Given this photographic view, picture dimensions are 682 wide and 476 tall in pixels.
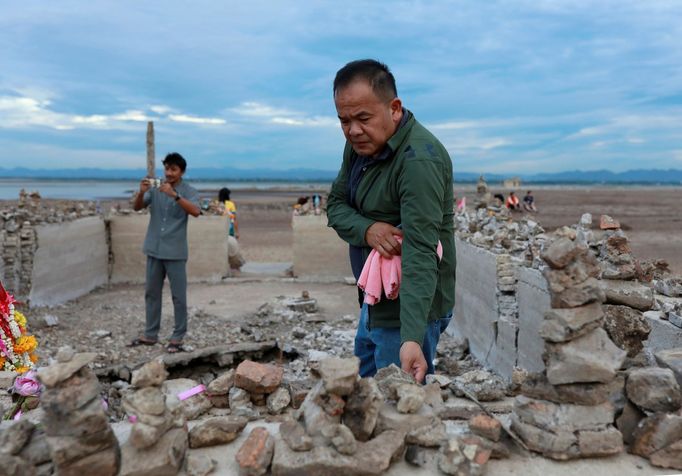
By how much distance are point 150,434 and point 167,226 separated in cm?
501

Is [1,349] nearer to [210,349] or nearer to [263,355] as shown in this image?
[210,349]

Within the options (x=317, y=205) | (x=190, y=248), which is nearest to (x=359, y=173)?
(x=190, y=248)

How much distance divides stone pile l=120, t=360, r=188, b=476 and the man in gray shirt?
15.6 feet

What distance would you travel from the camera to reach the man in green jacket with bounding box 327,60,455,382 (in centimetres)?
233

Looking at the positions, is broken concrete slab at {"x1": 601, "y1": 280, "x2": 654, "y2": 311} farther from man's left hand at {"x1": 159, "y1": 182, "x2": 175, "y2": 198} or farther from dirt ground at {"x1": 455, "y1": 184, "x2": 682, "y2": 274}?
dirt ground at {"x1": 455, "y1": 184, "x2": 682, "y2": 274}

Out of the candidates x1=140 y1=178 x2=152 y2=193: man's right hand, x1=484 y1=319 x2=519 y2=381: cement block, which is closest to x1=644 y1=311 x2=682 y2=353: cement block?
x1=484 y1=319 x2=519 y2=381: cement block

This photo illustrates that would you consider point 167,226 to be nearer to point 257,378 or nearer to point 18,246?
point 18,246

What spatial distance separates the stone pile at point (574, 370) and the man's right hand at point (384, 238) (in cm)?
63

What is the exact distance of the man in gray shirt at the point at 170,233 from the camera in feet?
21.7

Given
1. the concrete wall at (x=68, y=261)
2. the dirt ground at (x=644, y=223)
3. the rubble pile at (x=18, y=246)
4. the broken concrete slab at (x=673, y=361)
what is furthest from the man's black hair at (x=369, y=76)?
the dirt ground at (x=644, y=223)

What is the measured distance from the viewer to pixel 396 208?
253 cm

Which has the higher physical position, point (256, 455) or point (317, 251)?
point (256, 455)

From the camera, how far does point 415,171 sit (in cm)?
232

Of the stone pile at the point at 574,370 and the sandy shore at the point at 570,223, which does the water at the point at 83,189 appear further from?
the stone pile at the point at 574,370
